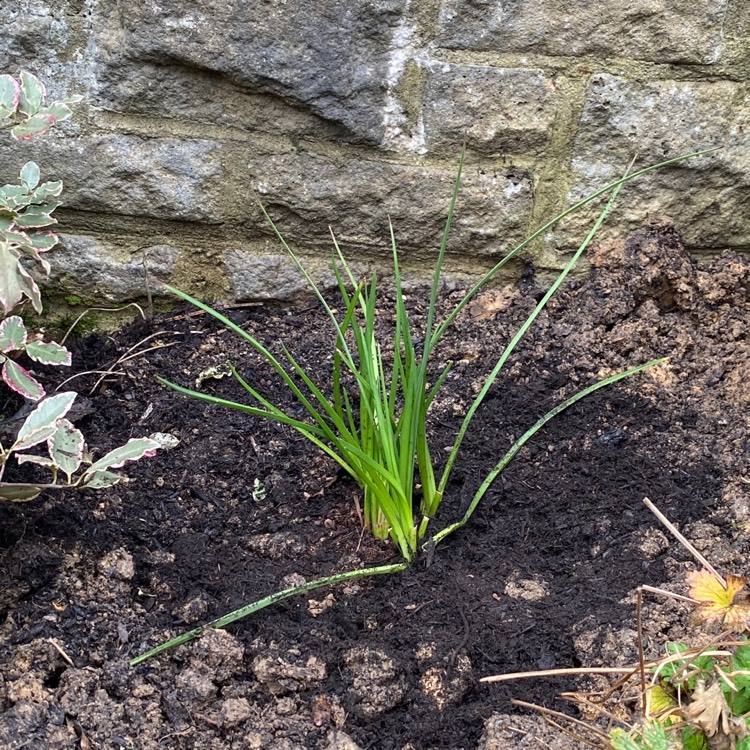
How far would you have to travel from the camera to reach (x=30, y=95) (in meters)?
1.31

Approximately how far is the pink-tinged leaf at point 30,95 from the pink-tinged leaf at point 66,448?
49 centimetres

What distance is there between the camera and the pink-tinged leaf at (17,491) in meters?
1.16

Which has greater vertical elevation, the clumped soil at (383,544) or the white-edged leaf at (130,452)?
the white-edged leaf at (130,452)

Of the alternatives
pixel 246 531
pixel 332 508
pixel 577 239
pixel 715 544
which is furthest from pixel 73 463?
→ pixel 577 239

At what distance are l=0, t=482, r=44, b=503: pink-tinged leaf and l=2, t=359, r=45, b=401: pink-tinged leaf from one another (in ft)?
0.56

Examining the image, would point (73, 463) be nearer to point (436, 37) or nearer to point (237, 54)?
point (237, 54)

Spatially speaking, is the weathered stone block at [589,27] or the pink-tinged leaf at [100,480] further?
the weathered stone block at [589,27]

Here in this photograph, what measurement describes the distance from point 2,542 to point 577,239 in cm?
122

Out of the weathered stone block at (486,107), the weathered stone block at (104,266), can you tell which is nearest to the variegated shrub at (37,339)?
the weathered stone block at (104,266)

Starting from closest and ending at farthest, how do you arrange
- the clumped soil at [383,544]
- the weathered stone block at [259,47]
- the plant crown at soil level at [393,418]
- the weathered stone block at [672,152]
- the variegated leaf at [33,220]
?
the clumped soil at [383,544], the plant crown at soil level at [393,418], the variegated leaf at [33,220], the weathered stone block at [259,47], the weathered stone block at [672,152]

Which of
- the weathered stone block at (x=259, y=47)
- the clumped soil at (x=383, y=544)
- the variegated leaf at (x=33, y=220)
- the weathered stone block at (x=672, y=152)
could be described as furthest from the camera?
the weathered stone block at (x=672, y=152)

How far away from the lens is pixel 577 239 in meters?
1.78

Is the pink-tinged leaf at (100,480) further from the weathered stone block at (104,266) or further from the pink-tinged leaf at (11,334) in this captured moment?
the weathered stone block at (104,266)

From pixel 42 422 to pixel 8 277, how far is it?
0.72ft
